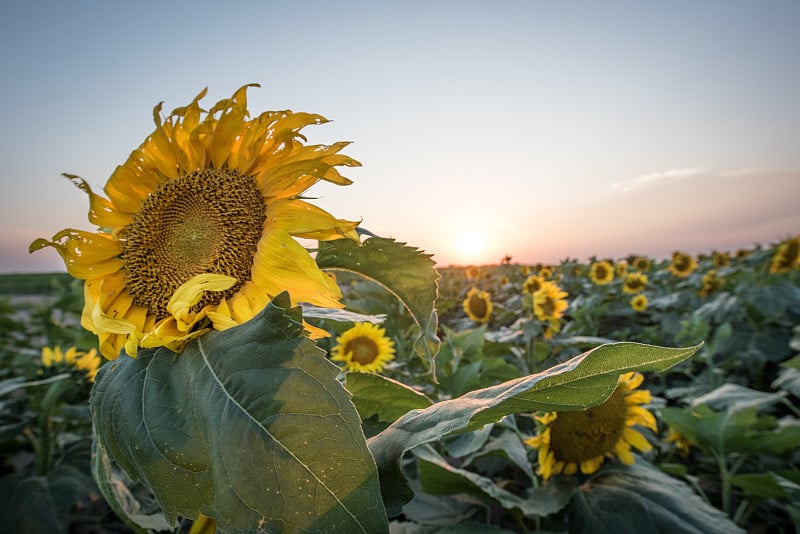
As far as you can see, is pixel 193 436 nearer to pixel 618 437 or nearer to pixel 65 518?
pixel 618 437

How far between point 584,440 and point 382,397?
873mm

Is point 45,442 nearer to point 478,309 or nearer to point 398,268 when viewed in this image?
point 398,268

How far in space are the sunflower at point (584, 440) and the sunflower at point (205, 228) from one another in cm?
104

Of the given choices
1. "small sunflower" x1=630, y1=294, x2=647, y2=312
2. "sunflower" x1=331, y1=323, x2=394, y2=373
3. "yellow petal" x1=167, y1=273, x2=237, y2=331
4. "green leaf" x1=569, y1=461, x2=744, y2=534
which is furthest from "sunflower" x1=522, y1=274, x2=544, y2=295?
"yellow petal" x1=167, y1=273, x2=237, y2=331

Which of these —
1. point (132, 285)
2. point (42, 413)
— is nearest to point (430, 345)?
point (132, 285)

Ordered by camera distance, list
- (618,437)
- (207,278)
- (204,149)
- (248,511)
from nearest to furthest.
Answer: (248,511) < (207,278) < (204,149) < (618,437)

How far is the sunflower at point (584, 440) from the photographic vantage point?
57.2 inches

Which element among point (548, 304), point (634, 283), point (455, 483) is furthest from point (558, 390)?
point (634, 283)

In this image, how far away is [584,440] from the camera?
1.45m

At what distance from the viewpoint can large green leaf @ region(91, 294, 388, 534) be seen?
0.47 m

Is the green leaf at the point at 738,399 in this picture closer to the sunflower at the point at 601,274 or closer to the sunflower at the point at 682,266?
the sunflower at the point at 601,274

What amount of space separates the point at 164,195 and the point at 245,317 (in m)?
0.27

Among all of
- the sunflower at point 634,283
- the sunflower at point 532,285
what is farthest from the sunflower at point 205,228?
the sunflower at point 634,283

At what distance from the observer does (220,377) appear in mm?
544
